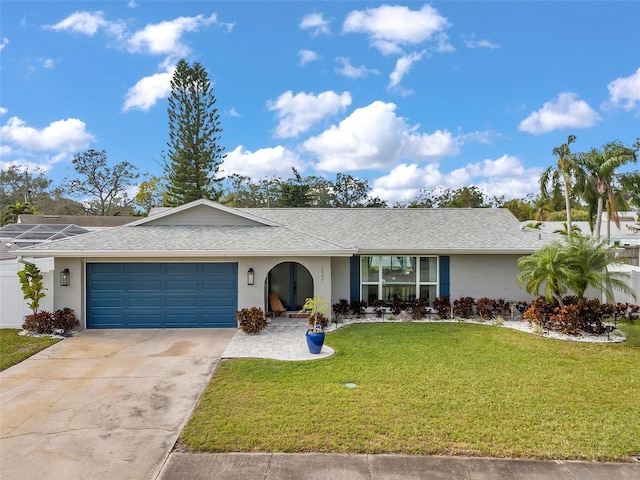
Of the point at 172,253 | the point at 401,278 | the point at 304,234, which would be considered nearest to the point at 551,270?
the point at 401,278

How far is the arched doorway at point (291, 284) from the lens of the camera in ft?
48.2

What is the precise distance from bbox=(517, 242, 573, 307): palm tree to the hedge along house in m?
1.83

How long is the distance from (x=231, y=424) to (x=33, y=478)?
2.42 meters

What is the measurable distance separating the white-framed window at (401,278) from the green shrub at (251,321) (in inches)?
164

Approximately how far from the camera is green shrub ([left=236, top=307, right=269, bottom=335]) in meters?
11.4

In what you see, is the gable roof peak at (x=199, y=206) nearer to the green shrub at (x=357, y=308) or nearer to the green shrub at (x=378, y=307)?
the green shrub at (x=357, y=308)

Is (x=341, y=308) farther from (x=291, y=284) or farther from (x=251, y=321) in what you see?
(x=251, y=321)

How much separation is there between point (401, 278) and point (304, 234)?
3.89 m

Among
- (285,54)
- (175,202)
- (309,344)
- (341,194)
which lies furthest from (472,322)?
(341,194)

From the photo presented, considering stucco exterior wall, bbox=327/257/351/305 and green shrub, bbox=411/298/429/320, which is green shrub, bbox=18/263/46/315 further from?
green shrub, bbox=411/298/429/320

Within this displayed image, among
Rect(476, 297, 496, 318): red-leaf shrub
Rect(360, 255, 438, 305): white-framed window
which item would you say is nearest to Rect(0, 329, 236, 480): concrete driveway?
Rect(360, 255, 438, 305): white-framed window

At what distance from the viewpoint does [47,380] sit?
7941 millimetres

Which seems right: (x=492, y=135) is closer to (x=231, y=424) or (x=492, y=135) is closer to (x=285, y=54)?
(x=285, y=54)

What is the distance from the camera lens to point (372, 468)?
4.80m
